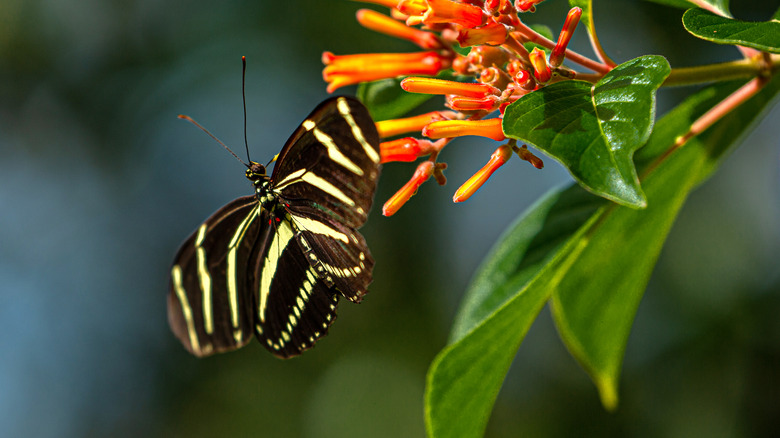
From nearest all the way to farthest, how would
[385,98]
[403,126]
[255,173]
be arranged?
[403,126] → [255,173] → [385,98]

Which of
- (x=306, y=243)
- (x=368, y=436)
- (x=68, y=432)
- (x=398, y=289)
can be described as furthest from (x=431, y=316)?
(x=306, y=243)

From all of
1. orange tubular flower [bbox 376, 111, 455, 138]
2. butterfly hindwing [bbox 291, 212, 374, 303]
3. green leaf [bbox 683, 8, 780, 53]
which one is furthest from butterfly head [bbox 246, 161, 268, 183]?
green leaf [bbox 683, 8, 780, 53]

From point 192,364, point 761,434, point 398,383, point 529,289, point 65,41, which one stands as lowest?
point 761,434

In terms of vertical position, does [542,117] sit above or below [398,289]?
above

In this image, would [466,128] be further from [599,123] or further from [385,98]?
[385,98]

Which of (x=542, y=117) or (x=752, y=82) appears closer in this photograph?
(x=542, y=117)

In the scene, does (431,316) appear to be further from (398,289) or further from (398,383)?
(398,383)

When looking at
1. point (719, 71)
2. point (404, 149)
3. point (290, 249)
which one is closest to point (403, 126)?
point (404, 149)
